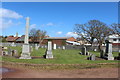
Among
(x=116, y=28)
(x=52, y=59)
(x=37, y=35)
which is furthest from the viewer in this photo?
(x=37, y=35)

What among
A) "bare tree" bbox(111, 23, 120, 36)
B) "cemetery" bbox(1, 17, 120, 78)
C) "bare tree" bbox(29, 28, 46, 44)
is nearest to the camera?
"cemetery" bbox(1, 17, 120, 78)

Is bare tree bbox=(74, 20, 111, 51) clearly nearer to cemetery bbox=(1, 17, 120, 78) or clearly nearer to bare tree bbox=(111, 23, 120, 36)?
bare tree bbox=(111, 23, 120, 36)

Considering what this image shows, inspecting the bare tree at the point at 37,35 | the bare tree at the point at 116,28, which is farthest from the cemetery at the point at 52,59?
the bare tree at the point at 37,35

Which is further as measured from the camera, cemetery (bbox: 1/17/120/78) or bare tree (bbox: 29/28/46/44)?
bare tree (bbox: 29/28/46/44)

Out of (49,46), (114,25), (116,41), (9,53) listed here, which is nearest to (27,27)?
(49,46)

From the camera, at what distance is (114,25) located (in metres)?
35.8

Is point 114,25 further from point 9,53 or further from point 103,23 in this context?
point 9,53

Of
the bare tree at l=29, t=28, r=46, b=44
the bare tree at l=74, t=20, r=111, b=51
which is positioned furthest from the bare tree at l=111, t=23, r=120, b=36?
the bare tree at l=29, t=28, r=46, b=44

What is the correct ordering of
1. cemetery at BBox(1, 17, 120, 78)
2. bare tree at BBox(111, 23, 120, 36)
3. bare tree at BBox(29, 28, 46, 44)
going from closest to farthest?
1. cemetery at BBox(1, 17, 120, 78)
2. bare tree at BBox(111, 23, 120, 36)
3. bare tree at BBox(29, 28, 46, 44)

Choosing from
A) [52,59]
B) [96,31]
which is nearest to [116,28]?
[96,31]

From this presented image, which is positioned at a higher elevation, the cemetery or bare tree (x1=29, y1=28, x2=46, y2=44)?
bare tree (x1=29, y1=28, x2=46, y2=44)

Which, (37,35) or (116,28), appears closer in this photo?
(116,28)

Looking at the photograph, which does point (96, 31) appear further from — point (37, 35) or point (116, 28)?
point (37, 35)

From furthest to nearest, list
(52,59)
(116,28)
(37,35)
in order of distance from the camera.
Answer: (37,35)
(116,28)
(52,59)
